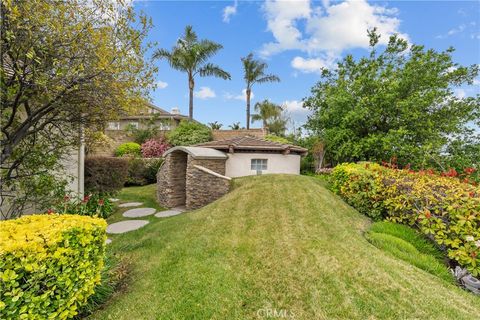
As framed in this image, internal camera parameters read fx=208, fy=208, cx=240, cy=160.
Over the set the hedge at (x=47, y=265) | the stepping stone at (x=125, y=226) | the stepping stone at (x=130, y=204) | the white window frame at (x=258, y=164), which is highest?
the white window frame at (x=258, y=164)

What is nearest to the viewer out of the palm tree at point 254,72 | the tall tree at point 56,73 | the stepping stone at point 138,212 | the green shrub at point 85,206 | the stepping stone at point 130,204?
the tall tree at point 56,73

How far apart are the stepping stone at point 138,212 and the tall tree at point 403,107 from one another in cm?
1158

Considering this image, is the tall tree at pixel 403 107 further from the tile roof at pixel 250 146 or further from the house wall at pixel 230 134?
the house wall at pixel 230 134

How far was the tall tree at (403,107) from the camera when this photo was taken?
11617 mm

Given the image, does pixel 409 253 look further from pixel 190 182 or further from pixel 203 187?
pixel 190 182

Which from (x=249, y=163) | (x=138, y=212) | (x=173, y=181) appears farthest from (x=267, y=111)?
(x=138, y=212)

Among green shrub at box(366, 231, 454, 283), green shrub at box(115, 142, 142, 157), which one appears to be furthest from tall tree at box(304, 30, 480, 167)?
green shrub at box(115, 142, 142, 157)

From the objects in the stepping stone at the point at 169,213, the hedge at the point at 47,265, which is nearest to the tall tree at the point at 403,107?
the stepping stone at the point at 169,213

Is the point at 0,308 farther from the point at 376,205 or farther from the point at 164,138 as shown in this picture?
the point at 164,138

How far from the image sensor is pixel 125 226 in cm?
726

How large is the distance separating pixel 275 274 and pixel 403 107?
12.3m

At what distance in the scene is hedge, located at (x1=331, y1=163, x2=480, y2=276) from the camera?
4.26 metres

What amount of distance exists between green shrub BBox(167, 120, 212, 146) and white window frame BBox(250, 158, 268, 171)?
373 inches

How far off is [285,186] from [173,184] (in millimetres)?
5373
